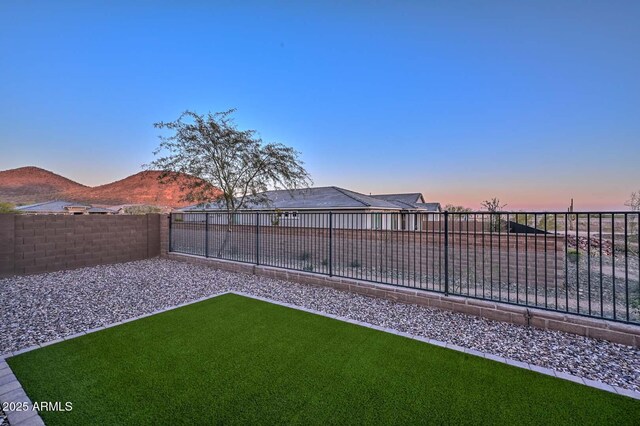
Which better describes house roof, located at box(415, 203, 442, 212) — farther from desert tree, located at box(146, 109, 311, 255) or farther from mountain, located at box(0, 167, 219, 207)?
mountain, located at box(0, 167, 219, 207)

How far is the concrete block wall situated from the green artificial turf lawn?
5660 millimetres

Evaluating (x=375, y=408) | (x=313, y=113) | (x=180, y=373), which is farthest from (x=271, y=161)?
(x=375, y=408)

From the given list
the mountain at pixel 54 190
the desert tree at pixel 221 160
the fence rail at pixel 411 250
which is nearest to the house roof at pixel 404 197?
the desert tree at pixel 221 160

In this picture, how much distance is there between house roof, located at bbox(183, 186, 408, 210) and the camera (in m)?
14.0

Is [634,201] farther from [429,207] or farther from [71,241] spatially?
[71,241]

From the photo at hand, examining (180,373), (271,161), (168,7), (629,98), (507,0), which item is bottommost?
Result: (180,373)

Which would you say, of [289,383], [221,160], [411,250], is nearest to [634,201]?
[411,250]

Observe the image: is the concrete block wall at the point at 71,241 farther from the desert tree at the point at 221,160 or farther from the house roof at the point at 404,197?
the house roof at the point at 404,197

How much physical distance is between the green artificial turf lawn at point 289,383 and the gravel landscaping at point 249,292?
0.48m

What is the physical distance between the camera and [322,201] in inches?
603

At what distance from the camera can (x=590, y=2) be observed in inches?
233

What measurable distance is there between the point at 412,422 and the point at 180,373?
2.05 metres

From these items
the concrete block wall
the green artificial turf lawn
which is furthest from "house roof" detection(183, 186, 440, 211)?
the green artificial turf lawn

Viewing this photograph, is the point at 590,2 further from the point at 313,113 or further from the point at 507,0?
the point at 313,113
